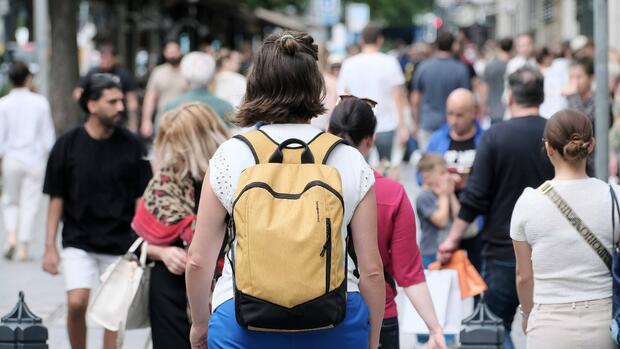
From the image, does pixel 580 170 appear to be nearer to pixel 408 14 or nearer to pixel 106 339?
pixel 106 339

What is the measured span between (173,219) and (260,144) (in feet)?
6.40

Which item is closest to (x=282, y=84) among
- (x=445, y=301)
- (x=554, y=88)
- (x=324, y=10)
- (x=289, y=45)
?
(x=289, y=45)

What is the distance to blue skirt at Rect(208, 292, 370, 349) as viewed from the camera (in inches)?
143

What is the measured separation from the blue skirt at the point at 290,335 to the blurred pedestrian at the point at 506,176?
273 cm

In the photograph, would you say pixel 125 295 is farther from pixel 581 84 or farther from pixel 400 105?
pixel 400 105

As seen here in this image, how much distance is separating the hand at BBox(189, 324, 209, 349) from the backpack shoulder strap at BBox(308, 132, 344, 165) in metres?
0.71

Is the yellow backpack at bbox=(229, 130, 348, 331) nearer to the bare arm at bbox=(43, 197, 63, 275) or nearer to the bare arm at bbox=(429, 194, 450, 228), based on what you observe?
the bare arm at bbox=(43, 197, 63, 275)

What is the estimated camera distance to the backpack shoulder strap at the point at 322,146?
11.9ft

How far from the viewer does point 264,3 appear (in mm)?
39000

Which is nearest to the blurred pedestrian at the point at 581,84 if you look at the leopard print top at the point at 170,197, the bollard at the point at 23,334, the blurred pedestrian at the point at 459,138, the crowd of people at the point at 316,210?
the crowd of people at the point at 316,210

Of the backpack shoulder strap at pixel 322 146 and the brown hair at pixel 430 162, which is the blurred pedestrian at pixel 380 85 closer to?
the brown hair at pixel 430 162

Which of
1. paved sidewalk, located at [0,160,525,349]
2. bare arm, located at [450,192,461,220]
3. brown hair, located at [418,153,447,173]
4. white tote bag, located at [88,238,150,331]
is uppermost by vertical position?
brown hair, located at [418,153,447,173]

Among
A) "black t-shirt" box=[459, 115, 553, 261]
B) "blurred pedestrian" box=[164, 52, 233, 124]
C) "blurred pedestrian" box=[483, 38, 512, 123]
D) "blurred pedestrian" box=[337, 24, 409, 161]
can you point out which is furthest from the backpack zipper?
"blurred pedestrian" box=[483, 38, 512, 123]

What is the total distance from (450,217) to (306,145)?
3805mm
